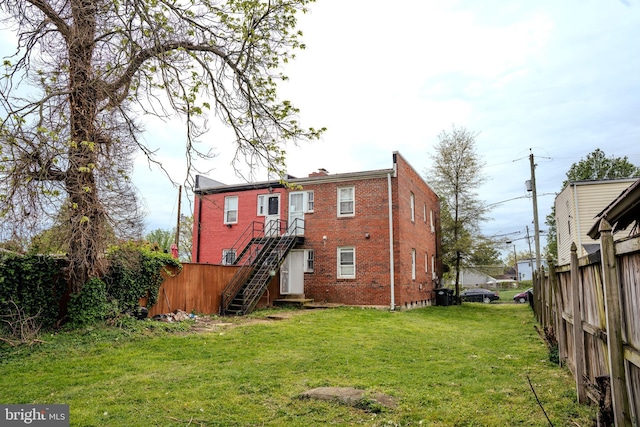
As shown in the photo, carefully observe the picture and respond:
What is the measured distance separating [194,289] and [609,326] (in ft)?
44.2

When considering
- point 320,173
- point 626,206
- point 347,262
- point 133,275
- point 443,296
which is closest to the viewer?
point 626,206

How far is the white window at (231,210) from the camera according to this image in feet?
74.6

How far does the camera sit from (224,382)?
20.5ft

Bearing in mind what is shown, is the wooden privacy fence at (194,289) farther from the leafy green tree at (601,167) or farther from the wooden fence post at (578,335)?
the leafy green tree at (601,167)

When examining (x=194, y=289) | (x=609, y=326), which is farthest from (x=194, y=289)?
(x=609, y=326)

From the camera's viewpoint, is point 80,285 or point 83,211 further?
point 80,285

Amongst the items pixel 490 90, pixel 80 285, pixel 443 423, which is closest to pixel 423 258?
pixel 490 90

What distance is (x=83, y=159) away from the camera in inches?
324

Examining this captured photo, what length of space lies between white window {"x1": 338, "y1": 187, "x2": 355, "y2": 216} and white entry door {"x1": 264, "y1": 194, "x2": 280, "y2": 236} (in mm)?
3497

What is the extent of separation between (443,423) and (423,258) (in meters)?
19.1

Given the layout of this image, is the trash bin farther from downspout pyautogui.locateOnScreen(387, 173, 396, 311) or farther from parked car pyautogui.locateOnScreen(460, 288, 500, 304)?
parked car pyautogui.locateOnScreen(460, 288, 500, 304)

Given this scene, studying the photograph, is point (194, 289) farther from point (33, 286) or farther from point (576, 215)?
point (576, 215)

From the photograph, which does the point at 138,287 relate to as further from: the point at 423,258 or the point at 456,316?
the point at 423,258

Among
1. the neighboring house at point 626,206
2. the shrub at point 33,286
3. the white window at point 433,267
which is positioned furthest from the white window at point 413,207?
the neighboring house at point 626,206
